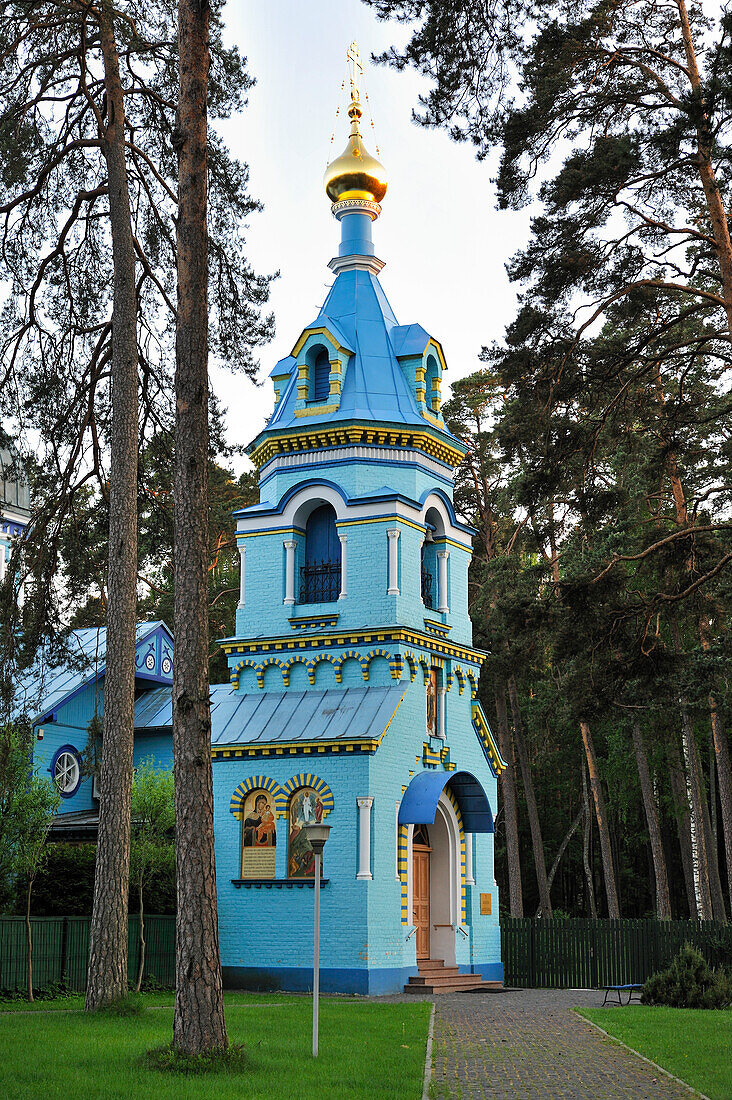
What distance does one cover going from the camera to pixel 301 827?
1992 cm

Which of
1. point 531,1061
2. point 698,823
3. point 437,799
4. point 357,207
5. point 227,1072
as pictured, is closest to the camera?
point 227,1072

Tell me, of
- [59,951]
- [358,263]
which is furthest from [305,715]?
[358,263]

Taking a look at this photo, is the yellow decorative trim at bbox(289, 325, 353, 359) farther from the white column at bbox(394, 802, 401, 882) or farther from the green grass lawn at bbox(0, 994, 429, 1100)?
the green grass lawn at bbox(0, 994, 429, 1100)

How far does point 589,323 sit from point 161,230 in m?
6.23

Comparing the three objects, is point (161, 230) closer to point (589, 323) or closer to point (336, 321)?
point (589, 323)

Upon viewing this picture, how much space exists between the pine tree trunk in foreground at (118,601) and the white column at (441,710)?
910 cm

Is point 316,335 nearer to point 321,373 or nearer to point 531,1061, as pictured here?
point 321,373

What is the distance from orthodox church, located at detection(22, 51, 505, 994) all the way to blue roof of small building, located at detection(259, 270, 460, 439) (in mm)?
52

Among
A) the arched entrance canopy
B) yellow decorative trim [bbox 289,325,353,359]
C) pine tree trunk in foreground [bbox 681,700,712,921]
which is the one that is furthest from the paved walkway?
yellow decorative trim [bbox 289,325,353,359]

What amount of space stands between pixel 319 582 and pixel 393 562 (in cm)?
188

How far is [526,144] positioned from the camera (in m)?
13.9

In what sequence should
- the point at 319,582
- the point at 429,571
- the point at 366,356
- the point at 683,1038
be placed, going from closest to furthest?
1. the point at 683,1038
2. the point at 319,582
3. the point at 429,571
4. the point at 366,356

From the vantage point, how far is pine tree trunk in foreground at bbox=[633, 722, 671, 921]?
28.7 m

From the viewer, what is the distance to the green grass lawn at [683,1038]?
32.6 ft
